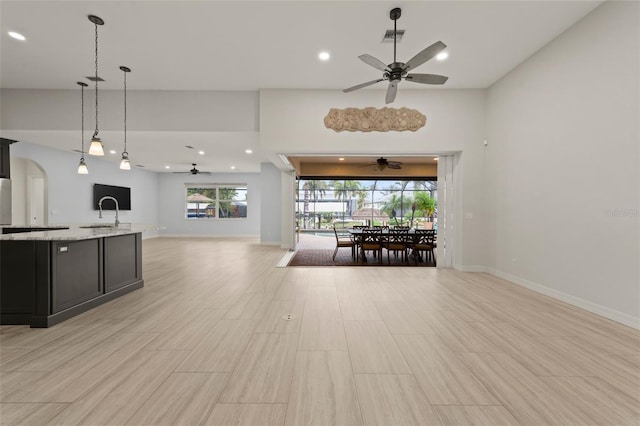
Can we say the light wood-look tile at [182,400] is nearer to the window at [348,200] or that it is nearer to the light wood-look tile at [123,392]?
the light wood-look tile at [123,392]

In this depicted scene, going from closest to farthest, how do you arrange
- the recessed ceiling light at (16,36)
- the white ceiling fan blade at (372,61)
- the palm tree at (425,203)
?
1. the white ceiling fan blade at (372,61)
2. the recessed ceiling light at (16,36)
3. the palm tree at (425,203)

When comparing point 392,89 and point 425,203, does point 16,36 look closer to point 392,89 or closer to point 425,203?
point 392,89

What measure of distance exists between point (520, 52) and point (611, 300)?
3432mm

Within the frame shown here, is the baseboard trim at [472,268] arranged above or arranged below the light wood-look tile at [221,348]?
above

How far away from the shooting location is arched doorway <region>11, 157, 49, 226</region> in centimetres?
791

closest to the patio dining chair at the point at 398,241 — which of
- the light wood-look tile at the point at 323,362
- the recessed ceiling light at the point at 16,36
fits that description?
the light wood-look tile at the point at 323,362

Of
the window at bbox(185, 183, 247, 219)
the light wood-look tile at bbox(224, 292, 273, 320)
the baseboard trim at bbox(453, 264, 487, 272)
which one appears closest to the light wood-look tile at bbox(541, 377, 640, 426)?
the light wood-look tile at bbox(224, 292, 273, 320)

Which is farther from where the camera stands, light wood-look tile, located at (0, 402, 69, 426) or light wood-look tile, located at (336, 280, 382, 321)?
light wood-look tile, located at (336, 280, 382, 321)

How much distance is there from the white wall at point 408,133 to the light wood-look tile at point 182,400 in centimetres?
405

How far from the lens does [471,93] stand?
527 centimetres

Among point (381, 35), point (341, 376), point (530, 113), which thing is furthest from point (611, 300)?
point (381, 35)

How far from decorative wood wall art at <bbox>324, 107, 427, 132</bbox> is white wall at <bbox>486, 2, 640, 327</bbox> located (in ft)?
4.83

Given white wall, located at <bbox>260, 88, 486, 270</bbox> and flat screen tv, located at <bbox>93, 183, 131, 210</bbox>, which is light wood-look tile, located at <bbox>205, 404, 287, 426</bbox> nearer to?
white wall, located at <bbox>260, 88, 486, 270</bbox>

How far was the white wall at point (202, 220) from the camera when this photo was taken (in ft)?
39.2
